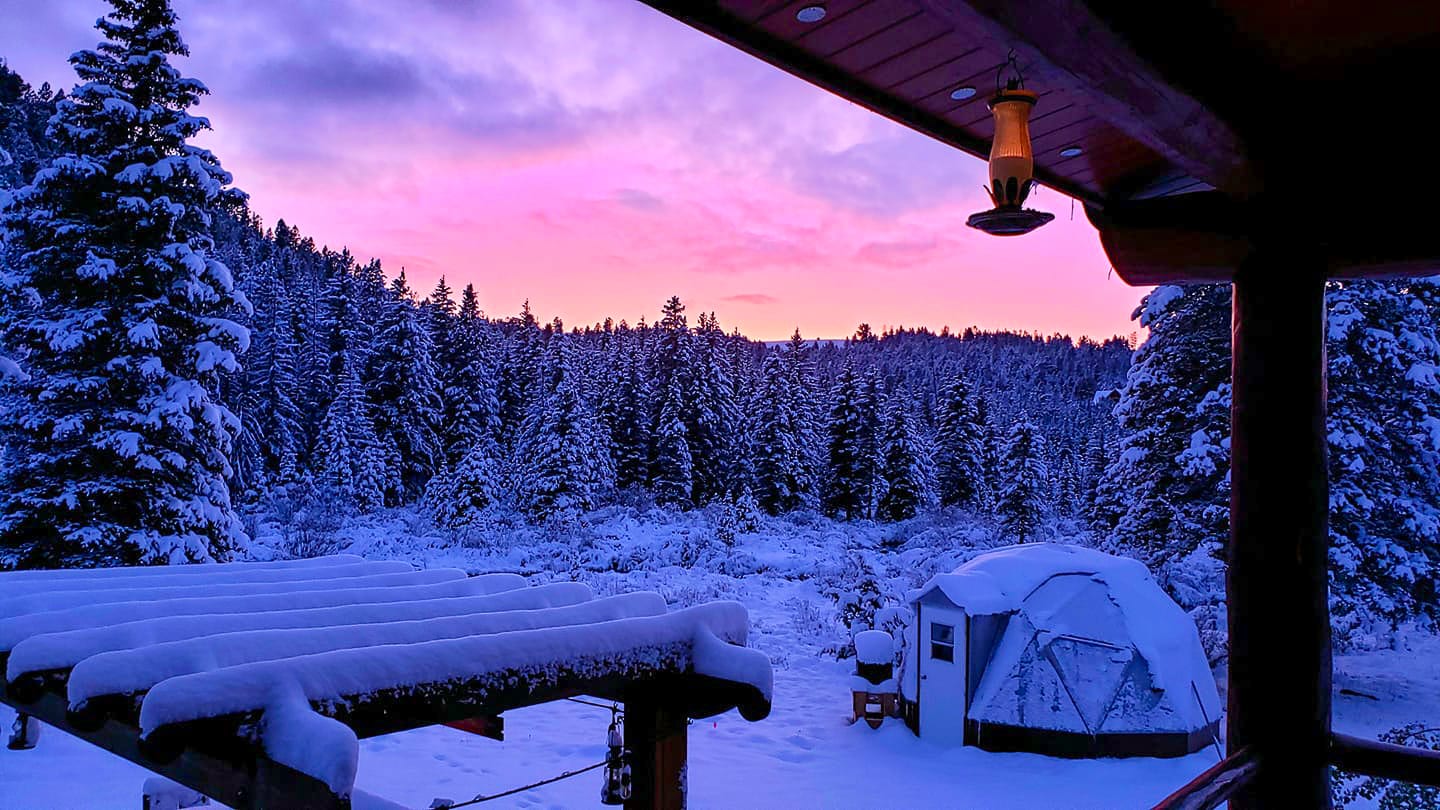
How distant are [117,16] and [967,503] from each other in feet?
118

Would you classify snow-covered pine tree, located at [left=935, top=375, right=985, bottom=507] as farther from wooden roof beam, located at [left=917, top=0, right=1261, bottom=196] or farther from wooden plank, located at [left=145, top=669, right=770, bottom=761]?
wooden plank, located at [left=145, top=669, right=770, bottom=761]

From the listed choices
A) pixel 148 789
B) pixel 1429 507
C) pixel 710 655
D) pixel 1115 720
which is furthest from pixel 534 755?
pixel 1429 507

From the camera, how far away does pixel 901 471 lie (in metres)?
37.4

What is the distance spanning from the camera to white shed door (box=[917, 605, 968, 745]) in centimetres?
1288

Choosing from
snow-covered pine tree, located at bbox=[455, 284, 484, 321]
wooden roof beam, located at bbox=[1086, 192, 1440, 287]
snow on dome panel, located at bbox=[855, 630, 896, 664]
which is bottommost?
snow on dome panel, located at bbox=[855, 630, 896, 664]

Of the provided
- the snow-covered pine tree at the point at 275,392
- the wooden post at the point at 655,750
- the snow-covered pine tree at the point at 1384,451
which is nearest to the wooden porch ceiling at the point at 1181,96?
the wooden post at the point at 655,750

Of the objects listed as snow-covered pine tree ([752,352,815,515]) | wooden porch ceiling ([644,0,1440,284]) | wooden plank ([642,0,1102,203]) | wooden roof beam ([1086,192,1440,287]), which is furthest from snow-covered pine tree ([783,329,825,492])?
wooden plank ([642,0,1102,203])

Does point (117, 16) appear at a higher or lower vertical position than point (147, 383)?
higher

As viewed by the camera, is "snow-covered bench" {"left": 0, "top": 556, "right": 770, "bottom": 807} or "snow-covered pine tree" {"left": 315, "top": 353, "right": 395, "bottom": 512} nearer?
"snow-covered bench" {"left": 0, "top": 556, "right": 770, "bottom": 807}

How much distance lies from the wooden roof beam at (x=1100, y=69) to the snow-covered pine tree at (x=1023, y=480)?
3442cm

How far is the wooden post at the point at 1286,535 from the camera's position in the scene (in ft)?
10.7

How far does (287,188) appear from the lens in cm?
Answer: 1525

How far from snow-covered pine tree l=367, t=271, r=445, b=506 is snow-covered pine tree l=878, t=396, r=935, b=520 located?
21.0 m

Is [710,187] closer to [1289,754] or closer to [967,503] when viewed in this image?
[1289,754]
